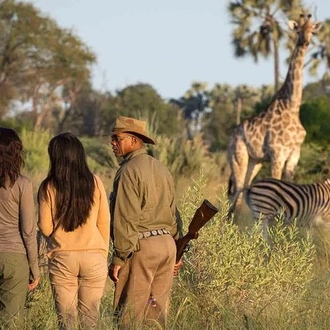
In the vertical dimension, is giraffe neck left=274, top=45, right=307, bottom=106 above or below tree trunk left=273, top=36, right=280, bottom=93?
below

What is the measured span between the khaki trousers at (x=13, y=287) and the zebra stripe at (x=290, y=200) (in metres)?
7.68

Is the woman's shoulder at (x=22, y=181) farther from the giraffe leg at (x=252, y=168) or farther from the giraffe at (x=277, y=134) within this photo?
the giraffe leg at (x=252, y=168)

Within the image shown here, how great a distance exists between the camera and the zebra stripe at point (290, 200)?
542 inches

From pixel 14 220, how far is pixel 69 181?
1.41 feet

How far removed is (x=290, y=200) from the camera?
45.9ft


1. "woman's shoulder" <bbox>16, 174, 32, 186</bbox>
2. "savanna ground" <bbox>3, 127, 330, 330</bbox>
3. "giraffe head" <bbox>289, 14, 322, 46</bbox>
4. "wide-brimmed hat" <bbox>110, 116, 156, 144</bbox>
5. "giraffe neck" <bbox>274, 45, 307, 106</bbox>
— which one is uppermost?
"giraffe head" <bbox>289, 14, 322, 46</bbox>

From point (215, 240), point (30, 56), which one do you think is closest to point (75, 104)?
point (30, 56)

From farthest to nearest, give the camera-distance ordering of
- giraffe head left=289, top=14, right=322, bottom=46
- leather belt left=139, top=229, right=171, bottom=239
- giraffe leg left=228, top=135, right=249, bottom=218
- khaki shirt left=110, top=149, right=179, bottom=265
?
giraffe leg left=228, top=135, right=249, bottom=218
giraffe head left=289, top=14, right=322, bottom=46
leather belt left=139, top=229, right=171, bottom=239
khaki shirt left=110, top=149, right=179, bottom=265

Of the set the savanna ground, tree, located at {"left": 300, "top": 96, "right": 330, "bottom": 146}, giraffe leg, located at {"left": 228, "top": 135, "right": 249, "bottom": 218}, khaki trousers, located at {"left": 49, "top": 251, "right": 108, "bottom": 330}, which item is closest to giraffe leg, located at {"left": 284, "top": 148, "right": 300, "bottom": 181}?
giraffe leg, located at {"left": 228, "top": 135, "right": 249, "bottom": 218}

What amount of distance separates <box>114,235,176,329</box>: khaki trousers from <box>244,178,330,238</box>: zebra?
23.3 ft

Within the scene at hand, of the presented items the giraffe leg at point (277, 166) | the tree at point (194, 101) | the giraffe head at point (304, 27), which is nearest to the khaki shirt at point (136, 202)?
the giraffe leg at point (277, 166)

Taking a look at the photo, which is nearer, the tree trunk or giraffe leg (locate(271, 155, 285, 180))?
giraffe leg (locate(271, 155, 285, 180))

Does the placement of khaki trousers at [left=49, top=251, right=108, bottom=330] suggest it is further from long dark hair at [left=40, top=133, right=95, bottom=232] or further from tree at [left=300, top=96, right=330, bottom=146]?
tree at [left=300, top=96, right=330, bottom=146]

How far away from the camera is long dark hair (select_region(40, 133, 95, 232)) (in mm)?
6168
